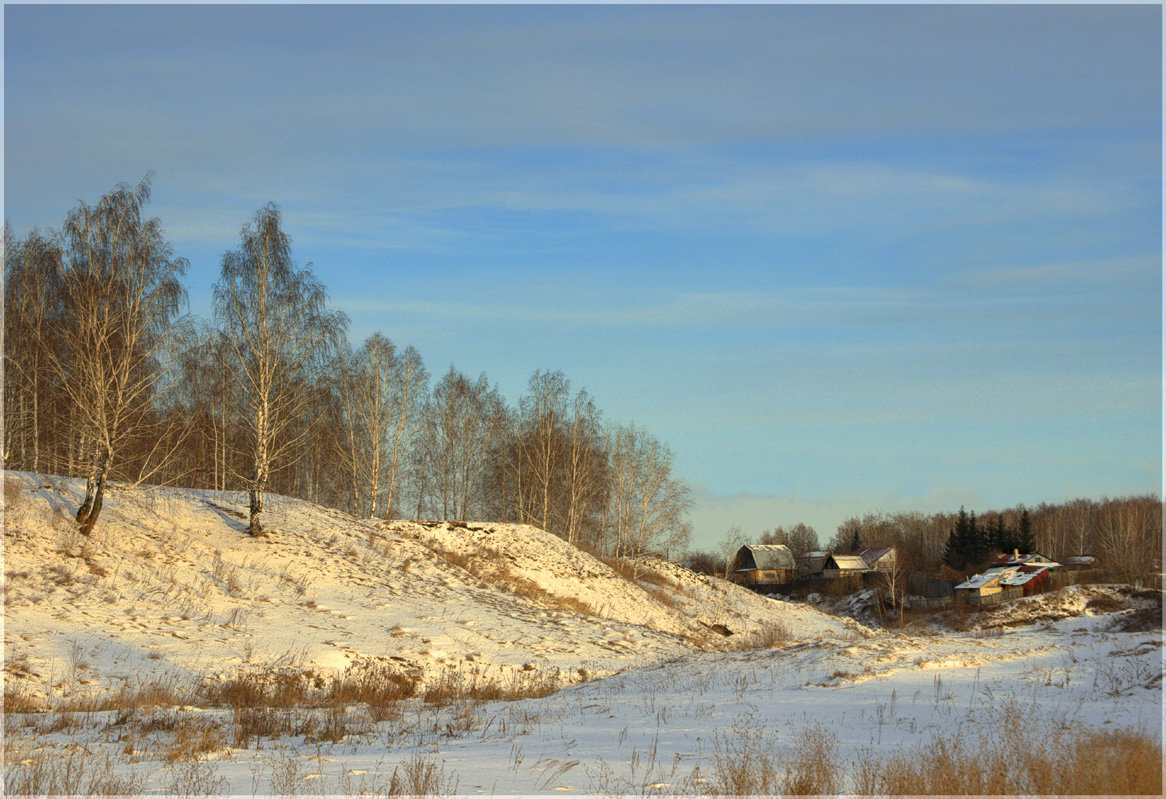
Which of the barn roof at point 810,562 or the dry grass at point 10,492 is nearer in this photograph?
the dry grass at point 10,492

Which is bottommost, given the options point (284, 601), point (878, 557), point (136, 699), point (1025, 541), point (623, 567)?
point (878, 557)

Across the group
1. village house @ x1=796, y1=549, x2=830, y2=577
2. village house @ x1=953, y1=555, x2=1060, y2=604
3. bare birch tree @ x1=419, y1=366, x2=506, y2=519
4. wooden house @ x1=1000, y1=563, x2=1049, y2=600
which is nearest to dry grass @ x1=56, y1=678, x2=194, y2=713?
bare birch tree @ x1=419, y1=366, x2=506, y2=519

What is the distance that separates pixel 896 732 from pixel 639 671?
8184mm

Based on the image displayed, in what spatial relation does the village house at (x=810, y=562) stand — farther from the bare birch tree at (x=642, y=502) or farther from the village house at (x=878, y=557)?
the bare birch tree at (x=642, y=502)

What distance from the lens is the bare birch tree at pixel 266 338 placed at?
24047 millimetres

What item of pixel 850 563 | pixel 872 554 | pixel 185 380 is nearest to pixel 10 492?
pixel 185 380

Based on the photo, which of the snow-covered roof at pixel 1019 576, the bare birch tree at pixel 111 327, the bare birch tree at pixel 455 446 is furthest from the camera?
the snow-covered roof at pixel 1019 576

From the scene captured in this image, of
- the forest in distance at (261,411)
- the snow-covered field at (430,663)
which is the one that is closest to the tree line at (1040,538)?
the forest in distance at (261,411)

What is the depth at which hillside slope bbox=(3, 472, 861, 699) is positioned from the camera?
49.6ft

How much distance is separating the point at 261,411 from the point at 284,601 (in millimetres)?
6297

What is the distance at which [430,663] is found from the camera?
17234 mm

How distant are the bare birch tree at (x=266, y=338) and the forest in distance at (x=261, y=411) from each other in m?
0.04

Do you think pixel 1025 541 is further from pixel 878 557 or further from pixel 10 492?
pixel 10 492

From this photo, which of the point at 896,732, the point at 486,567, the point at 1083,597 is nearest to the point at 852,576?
the point at 1083,597
